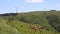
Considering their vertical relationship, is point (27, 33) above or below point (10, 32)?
below

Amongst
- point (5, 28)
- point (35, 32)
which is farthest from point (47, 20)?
point (5, 28)

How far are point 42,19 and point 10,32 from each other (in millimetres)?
65409

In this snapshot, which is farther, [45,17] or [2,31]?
[45,17]

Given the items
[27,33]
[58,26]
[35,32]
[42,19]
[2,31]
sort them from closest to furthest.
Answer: [2,31] < [27,33] < [35,32] < [58,26] < [42,19]

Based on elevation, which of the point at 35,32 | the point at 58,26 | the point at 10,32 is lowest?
the point at 58,26

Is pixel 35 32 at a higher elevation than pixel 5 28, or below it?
below

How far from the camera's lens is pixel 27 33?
39125mm

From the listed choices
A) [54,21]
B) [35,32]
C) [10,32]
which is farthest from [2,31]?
[54,21]

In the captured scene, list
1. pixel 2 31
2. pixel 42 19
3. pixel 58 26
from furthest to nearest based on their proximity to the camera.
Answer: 1. pixel 42 19
2. pixel 58 26
3. pixel 2 31

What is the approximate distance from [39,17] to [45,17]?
13.9ft

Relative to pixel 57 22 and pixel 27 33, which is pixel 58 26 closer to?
pixel 57 22

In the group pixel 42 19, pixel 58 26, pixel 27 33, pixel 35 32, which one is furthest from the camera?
pixel 42 19

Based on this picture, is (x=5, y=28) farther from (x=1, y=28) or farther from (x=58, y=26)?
(x=58, y=26)

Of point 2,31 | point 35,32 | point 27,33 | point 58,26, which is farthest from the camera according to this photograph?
point 58,26
